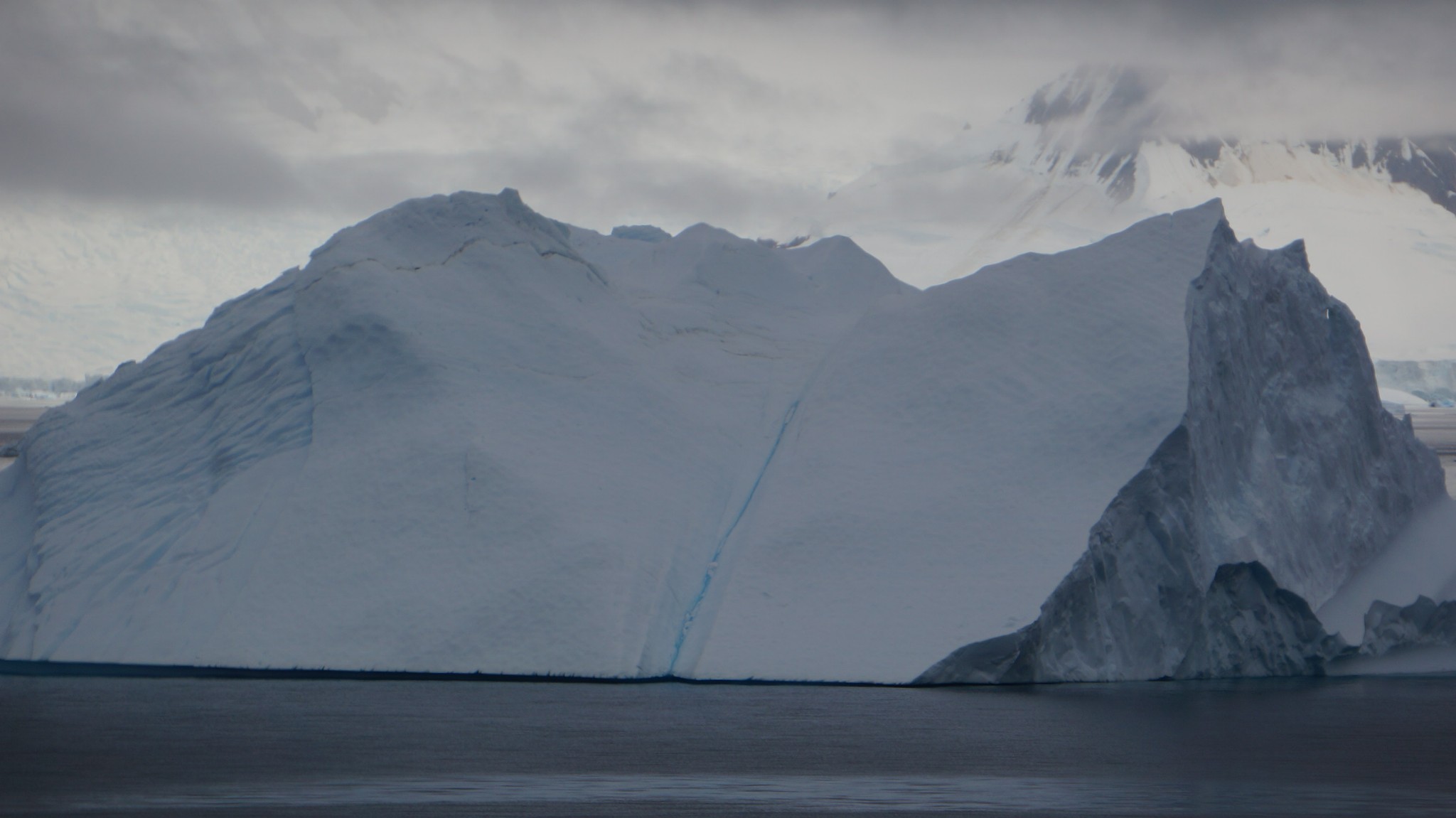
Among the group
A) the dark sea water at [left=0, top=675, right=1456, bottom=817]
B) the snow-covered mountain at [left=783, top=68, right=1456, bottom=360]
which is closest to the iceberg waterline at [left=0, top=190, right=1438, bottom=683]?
the dark sea water at [left=0, top=675, right=1456, bottom=817]

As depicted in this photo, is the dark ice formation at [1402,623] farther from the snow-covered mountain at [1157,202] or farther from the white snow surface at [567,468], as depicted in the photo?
the snow-covered mountain at [1157,202]

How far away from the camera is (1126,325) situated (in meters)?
19.1

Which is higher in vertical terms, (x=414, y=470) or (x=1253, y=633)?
(x=414, y=470)

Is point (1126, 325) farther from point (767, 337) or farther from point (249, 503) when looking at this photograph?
point (249, 503)

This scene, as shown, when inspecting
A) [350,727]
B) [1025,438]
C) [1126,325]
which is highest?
[1126,325]

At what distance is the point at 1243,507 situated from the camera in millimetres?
18625

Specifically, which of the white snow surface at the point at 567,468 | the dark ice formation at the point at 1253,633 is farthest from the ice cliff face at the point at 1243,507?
the white snow surface at the point at 567,468

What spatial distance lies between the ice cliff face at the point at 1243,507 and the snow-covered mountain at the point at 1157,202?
97.5 meters

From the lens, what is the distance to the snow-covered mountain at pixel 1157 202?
125 m

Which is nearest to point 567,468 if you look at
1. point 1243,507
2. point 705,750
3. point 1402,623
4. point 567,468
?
point 567,468

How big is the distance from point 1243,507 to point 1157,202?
426 feet

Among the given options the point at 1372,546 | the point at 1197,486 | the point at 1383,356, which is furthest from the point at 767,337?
the point at 1383,356

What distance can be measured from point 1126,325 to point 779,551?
5664mm

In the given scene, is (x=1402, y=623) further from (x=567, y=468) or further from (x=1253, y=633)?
(x=567, y=468)
